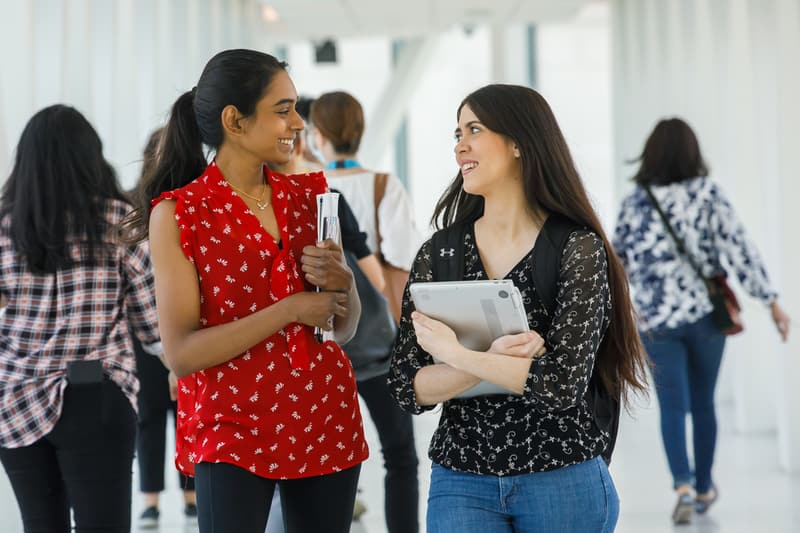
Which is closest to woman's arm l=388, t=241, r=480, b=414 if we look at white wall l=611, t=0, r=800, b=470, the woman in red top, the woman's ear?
the woman in red top

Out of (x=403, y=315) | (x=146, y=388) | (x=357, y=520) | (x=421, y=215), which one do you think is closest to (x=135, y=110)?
(x=146, y=388)

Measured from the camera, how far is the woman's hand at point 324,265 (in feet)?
7.48

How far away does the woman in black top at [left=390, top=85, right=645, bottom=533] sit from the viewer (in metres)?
2.18

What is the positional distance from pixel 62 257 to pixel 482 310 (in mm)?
1354

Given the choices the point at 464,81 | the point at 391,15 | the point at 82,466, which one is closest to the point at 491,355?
the point at 82,466

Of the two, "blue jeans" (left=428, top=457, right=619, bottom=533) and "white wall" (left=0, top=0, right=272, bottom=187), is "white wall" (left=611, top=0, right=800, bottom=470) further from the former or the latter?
"blue jeans" (left=428, top=457, right=619, bottom=533)

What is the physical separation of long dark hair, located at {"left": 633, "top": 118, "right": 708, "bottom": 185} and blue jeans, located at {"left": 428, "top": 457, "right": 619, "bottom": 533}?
9.34 feet

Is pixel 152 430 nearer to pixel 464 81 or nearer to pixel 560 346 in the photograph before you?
pixel 560 346

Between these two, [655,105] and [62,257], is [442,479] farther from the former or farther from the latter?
[655,105]

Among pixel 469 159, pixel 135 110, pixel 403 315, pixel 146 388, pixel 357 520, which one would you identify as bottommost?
pixel 357 520

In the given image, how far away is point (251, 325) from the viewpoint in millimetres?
2199

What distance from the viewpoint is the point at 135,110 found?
672cm

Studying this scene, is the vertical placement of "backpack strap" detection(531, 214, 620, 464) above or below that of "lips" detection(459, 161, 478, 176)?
below

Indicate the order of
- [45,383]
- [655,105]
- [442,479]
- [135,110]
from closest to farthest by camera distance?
1. [442,479]
2. [45,383]
3. [135,110]
4. [655,105]
